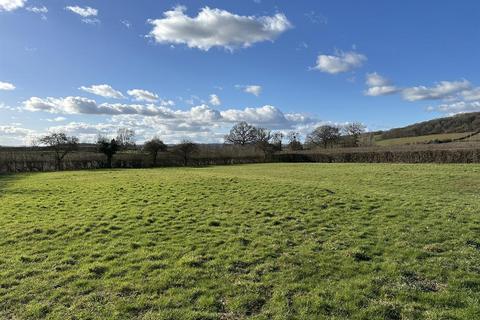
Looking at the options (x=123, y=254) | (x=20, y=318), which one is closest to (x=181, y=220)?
(x=123, y=254)

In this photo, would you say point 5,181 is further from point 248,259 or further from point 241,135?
point 241,135

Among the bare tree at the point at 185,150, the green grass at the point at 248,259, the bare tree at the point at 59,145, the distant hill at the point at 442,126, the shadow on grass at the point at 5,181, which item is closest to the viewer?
the green grass at the point at 248,259

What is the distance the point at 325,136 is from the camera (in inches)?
4040

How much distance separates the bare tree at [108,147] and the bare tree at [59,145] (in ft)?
14.5

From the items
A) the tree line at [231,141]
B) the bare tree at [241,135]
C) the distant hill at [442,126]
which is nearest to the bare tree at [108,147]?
the tree line at [231,141]

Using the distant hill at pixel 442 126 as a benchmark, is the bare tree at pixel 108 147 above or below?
below

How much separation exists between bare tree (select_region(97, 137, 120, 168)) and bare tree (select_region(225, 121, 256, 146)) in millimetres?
51978

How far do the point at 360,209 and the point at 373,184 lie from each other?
9969mm

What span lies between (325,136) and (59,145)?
2667 inches

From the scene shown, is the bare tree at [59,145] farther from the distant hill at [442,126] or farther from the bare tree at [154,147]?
the distant hill at [442,126]

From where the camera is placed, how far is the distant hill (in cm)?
10068

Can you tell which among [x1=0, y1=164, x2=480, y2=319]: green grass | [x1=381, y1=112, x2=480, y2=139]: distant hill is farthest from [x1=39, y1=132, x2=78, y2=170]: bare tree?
[x1=381, y1=112, x2=480, y2=139]: distant hill

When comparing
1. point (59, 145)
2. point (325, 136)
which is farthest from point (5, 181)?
point (325, 136)

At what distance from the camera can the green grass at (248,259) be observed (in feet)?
19.6
